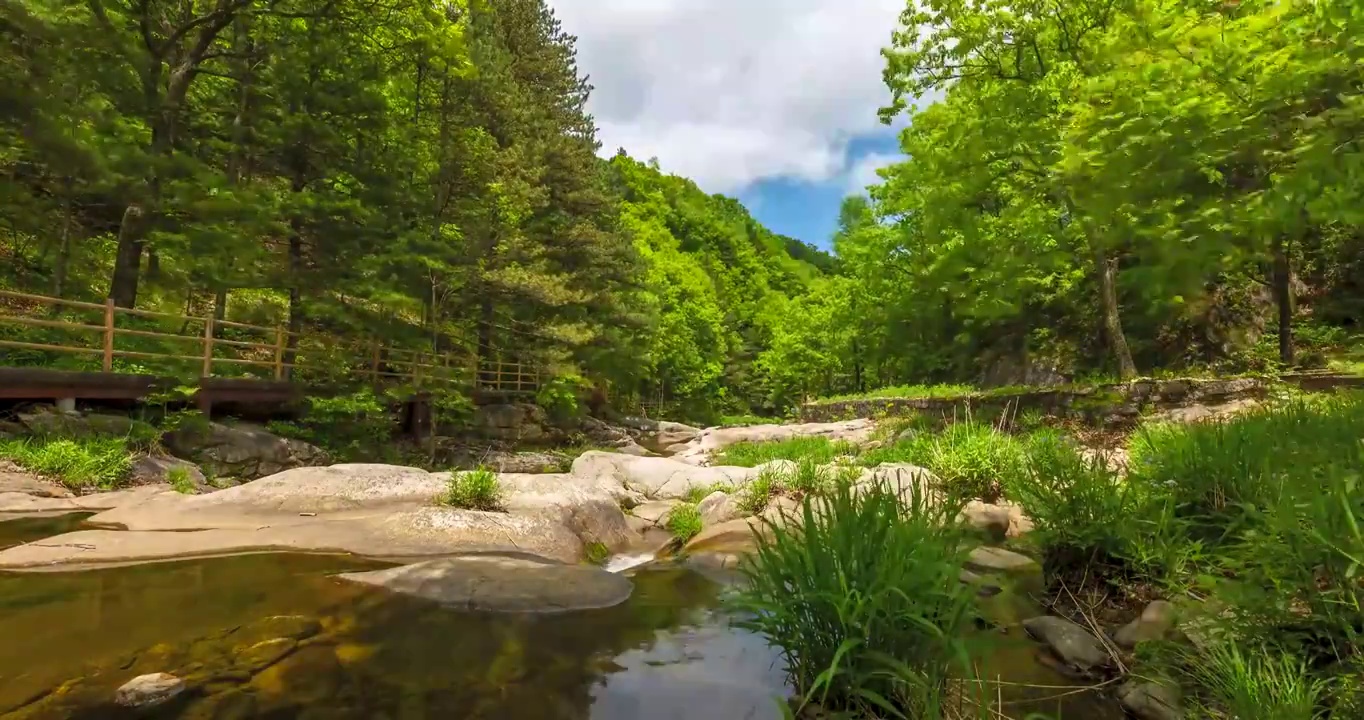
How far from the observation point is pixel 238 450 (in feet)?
41.4


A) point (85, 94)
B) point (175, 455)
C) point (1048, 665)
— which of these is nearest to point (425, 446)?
point (175, 455)

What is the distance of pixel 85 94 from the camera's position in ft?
38.0

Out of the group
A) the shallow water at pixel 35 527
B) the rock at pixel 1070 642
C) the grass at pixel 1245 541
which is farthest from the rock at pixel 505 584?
the grass at pixel 1245 541

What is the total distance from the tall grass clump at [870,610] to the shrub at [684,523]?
4843 mm

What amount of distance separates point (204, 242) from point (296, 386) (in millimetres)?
3819

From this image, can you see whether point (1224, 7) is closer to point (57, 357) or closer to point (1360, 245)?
point (1360, 245)

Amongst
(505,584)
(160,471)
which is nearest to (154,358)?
(160,471)

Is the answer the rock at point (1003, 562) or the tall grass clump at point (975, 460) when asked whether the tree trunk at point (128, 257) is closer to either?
the tall grass clump at point (975, 460)

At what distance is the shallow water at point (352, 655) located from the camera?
11.5 ft

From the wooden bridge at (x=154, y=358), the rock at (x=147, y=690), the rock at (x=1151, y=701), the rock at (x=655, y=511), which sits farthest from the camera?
the wooden bridge at (x=154, y=358)

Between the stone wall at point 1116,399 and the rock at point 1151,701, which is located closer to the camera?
the rock at point 1151,701

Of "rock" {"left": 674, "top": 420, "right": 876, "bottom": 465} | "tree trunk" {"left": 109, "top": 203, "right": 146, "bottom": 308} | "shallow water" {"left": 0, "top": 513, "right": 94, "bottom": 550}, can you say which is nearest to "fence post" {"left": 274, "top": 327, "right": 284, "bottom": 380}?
"tree trunk" {"left": 109, "top": 203, "right": 146, "bottom": 308}

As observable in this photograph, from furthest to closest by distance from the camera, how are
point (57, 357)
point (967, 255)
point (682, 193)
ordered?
point (682, 193), point (967, 255), point (57, 357)

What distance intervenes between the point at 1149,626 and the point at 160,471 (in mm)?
13175
